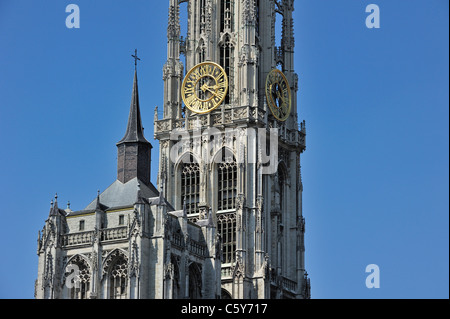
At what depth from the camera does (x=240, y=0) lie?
137 m

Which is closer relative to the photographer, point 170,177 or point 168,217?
point 168,217

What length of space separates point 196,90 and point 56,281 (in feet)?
112

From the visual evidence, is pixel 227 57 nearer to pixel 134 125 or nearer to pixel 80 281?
pixel 134 125

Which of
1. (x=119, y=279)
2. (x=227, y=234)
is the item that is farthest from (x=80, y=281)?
(x=227, y=234)

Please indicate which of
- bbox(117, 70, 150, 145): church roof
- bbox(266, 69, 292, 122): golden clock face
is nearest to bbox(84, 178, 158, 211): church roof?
bbox(117, 70, 150, 145): church roof

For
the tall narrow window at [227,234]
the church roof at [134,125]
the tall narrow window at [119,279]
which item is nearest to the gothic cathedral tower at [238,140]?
the tall narrow window at [227,234]

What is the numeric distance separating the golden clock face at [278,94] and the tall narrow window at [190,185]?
8939 mm

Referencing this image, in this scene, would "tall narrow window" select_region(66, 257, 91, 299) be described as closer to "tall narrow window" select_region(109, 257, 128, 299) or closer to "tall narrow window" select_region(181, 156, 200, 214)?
"tall narrow window" select_region(109, 257, 128, 299)

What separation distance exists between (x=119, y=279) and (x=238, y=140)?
29633mm

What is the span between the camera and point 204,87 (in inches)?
5325
